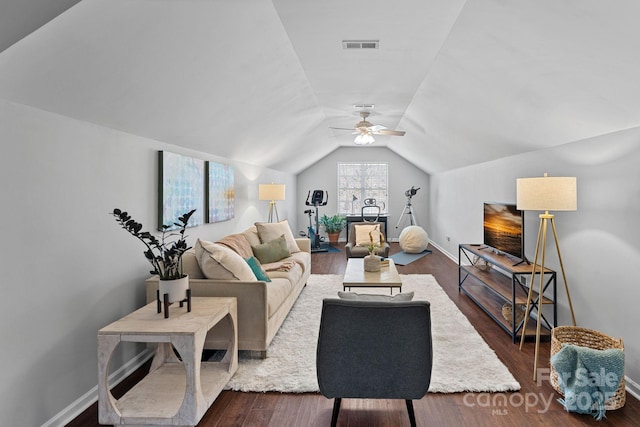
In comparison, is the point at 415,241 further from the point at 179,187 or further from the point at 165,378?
the point at 165,378

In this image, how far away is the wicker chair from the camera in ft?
6.33

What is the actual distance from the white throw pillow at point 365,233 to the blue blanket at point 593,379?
413 centimetres

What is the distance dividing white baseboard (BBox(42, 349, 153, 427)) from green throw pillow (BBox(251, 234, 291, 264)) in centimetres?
175

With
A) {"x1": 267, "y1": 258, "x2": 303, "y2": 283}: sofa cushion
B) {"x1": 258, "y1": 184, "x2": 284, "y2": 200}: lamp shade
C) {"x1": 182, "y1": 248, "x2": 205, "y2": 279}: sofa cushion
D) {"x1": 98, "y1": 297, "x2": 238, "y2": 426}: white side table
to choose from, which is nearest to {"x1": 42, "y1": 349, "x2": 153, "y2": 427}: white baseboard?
{"x1": 98, "y1": 297, "x2": 238, "y2": 426}: white side table

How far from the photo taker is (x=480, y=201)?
571cm

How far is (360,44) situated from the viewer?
3.11 meters

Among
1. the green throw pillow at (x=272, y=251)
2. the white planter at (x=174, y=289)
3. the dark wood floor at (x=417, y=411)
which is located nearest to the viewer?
the dark wood floor at (x=417, y=411)

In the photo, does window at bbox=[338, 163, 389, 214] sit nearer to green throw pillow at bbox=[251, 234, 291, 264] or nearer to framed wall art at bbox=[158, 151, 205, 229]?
green throw pillow at bbox=[251, 234, 291, 264]

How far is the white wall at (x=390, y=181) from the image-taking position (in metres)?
9.99

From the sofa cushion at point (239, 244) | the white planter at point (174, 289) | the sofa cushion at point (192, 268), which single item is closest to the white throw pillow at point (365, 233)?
the sofa cushion at point (239, 244)

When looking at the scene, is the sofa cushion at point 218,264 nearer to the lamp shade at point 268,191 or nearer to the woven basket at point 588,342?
the woven basket at point 588,342

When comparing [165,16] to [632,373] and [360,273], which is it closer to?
[360,273]

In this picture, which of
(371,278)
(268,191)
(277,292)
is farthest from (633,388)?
(268,191)

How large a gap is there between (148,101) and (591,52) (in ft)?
9.38
